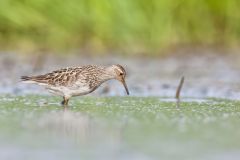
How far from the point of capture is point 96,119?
869cm

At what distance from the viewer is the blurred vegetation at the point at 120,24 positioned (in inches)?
589

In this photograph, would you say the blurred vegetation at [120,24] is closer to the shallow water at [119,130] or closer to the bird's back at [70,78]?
Answer: the bird's back at [70,78]

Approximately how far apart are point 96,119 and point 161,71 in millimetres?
5437

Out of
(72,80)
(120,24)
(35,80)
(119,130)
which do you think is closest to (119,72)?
(72,80)

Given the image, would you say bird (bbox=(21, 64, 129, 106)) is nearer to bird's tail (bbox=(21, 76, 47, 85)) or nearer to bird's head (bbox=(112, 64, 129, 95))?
bird's tail (bbox=(21, 76, 47, 85))

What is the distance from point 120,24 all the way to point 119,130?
7186 millimetres

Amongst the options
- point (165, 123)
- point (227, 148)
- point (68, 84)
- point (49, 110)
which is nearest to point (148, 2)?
point (68, 84)

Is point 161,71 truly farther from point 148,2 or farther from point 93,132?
point 93,132

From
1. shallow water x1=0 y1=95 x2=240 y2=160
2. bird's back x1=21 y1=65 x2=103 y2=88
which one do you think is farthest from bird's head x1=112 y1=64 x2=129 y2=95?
shallow water x1=0 y1=95 x2=240 y2=160

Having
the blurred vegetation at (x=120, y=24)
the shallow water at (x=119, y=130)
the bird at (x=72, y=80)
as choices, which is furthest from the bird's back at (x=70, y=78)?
the blurred vegetation at (x=120, y=24)

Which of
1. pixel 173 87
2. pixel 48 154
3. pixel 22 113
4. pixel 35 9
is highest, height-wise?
pixel 35 9

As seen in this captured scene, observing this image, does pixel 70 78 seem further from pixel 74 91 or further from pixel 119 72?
pixel 119 72

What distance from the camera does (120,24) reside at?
14922mm

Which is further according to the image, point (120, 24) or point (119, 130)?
point (120, 24)
